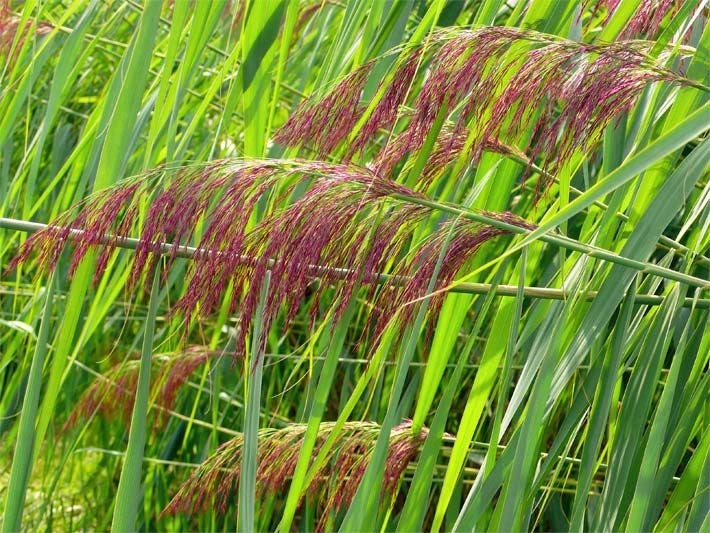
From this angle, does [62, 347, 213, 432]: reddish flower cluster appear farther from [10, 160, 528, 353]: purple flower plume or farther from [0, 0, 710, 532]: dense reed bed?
[10, 160, 528, 353]: purple flower plume

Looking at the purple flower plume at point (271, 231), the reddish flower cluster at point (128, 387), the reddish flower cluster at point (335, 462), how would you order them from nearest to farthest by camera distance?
1. the purple flower plume at point (271, 231)
2. the reddish flower cluster at point (335, 462)
3. the reddish flower cluster at point (128, 387)

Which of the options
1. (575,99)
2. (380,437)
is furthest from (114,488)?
(575,99)

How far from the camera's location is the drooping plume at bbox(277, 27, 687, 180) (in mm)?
649

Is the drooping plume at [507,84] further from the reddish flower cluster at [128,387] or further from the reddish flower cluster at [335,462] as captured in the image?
the reddish flower cluster at [128,387]

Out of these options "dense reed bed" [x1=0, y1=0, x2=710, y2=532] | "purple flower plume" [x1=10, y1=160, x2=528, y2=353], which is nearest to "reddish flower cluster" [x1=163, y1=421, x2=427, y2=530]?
"dense reed bed" [x1=0, y1=0, x2=710, y2=532]

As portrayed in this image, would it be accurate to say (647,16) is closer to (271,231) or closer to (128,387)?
(271,231)

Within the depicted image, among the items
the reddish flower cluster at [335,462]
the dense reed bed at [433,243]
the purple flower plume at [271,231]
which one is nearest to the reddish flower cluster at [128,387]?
the dense reed bed at [433,243]

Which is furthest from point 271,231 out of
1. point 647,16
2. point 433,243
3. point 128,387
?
point 128,387

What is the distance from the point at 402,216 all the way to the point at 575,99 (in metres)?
0.13

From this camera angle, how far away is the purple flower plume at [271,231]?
0.64m

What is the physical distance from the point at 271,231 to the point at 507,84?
0.18 m

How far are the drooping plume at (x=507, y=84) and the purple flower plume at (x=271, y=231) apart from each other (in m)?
0.05

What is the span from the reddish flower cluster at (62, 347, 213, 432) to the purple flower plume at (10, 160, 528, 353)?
2.51ft

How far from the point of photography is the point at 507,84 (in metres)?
0.67
